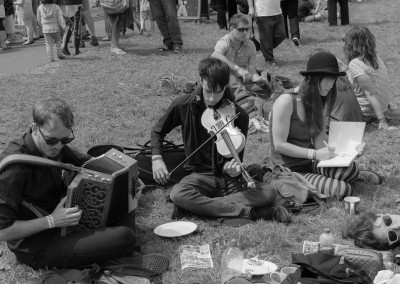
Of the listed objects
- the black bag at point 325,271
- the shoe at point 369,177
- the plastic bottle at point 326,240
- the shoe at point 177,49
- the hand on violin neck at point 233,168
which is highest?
the hand on violin neck at point 233,168

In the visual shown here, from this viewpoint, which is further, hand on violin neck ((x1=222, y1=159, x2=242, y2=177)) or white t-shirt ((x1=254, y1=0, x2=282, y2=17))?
white t-shirt ((x1=254, y1=0, x2=282, y2=17))

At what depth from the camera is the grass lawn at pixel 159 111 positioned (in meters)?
4.12

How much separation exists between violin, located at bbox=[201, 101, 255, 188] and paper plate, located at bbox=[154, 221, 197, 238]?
53 centimetres

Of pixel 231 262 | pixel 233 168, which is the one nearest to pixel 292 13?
pixel 233 168

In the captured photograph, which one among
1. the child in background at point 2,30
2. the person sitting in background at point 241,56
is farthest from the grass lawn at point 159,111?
the child in background at point 2,30

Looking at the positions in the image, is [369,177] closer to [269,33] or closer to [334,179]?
[334,179]

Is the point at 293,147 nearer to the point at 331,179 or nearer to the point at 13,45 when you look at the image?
the point at 331,179

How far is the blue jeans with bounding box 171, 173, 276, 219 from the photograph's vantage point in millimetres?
4422

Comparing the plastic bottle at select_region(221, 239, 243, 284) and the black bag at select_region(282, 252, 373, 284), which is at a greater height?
the black bag at select_region(282, 252, 373, 284)

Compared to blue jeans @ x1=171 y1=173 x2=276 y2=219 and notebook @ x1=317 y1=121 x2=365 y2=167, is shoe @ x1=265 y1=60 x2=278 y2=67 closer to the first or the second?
notebook @ x1=317 y1=121 x2=365 y2=167

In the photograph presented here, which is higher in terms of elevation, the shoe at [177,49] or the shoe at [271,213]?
the shoe at [177,49]

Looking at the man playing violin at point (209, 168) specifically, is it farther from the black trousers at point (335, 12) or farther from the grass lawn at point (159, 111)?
the black trousers at point (335, 12)

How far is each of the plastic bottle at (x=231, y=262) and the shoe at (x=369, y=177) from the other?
5.44 feet

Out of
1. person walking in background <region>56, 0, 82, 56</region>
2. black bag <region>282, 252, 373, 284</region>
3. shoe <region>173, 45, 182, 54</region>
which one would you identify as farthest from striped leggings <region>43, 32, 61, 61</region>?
black bag <region>282, 252, 373, 284</region>
